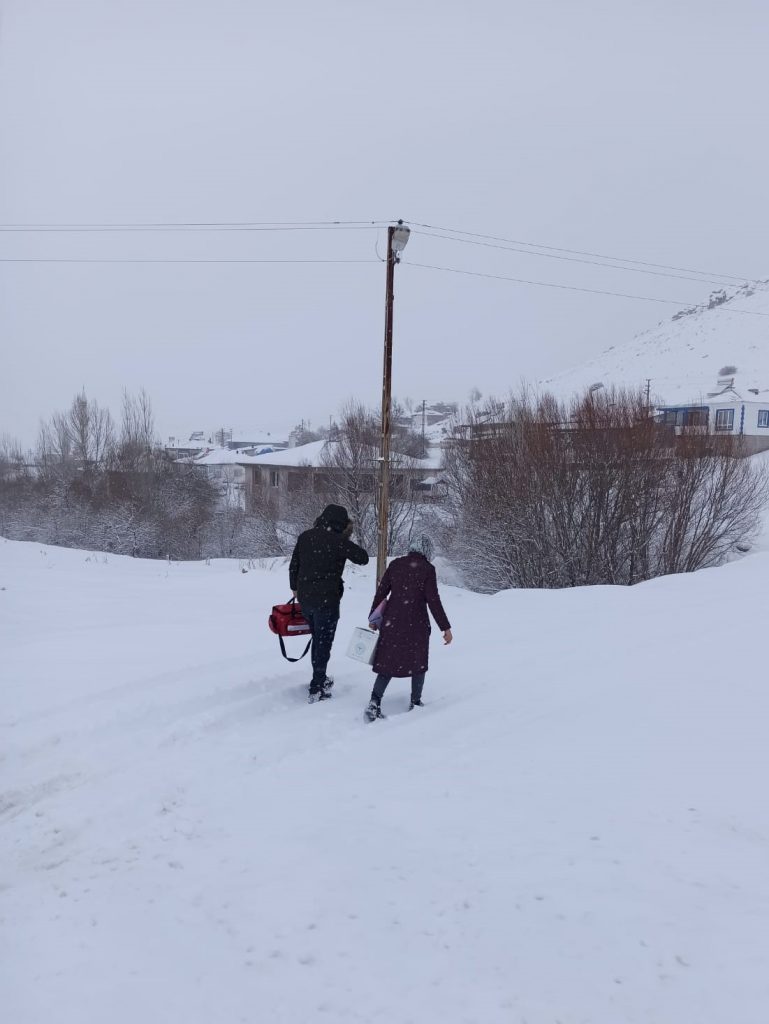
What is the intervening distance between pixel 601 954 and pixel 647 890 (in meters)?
0.53

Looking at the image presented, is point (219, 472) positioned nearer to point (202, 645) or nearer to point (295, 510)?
point (295, 510)

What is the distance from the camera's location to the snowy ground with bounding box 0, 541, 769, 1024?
2.81 m

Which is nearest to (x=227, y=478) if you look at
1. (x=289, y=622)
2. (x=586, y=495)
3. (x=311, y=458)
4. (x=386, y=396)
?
(x=311, y=458)

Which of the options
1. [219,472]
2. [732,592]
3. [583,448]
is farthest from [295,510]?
[732,592]

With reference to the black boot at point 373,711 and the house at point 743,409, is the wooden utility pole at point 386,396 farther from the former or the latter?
the house at point 743,409

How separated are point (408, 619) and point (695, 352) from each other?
108 meters

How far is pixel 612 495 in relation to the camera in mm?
23906

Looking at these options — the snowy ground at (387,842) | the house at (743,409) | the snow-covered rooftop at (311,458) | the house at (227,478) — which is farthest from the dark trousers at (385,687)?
the house at (227,478)

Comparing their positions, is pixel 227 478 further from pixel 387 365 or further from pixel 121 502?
pixel 387 365

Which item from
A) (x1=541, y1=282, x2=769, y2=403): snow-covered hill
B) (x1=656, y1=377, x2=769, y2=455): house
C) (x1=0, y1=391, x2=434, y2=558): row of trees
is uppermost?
(x1=541, y1=282, x2=769, y2=403): snow-covered hill

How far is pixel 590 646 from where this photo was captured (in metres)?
8.20

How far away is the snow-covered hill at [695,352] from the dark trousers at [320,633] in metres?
54.5

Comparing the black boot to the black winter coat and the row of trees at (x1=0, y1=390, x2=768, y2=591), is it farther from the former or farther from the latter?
the row of trees at (x1=0, y1=390, x2=768, y2=591)

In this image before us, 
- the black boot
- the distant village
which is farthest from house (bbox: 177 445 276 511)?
the black boot
